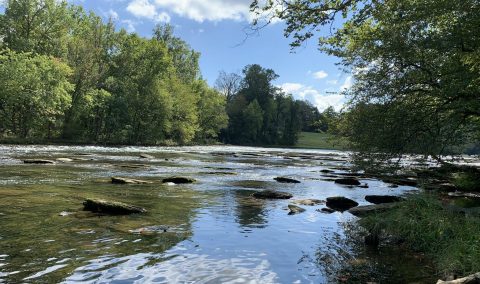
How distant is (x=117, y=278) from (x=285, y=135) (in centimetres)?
13925

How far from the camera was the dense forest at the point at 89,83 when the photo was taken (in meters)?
54.3

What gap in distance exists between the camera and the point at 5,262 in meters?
7.21

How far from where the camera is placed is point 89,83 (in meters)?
64.8

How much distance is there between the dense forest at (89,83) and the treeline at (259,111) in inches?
1374

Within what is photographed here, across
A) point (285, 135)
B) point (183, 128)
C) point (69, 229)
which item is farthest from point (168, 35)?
point (69, 229)

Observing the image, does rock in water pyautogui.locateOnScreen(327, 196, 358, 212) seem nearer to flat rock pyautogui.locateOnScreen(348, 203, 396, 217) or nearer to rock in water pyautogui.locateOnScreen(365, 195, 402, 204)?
flat rock pyautogui.locateOnScreen(348, 203, 396, 217)

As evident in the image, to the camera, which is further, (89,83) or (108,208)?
(89,83)

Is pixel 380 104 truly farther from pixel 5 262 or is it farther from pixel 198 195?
pixel 5 262

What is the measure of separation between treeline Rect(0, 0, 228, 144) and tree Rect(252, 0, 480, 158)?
148 ft

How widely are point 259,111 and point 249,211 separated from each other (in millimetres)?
123441

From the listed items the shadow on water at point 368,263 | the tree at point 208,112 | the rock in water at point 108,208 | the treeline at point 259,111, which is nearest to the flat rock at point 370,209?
the shadow on water at point 368,263

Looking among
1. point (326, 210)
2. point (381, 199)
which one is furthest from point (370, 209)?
point (381, 199)

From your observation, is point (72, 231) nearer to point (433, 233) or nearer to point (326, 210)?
point (433, 233)

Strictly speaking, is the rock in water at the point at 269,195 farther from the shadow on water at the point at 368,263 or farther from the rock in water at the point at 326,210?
the shadow on water at the point at 368,263
